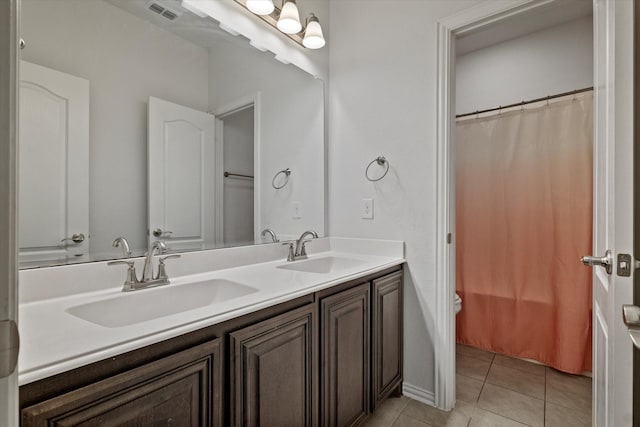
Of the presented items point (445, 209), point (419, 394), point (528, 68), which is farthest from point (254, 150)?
point (528, 68)

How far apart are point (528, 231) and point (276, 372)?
2151mm

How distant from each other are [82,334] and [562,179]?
2688mm

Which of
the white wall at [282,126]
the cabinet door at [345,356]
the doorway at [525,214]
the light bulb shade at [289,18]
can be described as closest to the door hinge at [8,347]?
the cabinet door at [345,356]

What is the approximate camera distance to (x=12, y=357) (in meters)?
0.35

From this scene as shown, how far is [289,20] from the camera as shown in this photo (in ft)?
5.59

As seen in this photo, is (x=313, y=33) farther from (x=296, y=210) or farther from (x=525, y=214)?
(x=525, y=214)

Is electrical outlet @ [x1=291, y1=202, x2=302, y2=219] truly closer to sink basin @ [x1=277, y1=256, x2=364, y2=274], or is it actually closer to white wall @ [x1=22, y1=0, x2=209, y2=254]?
sink basin @ [x1=277, y1=256, x2=364, y2=274]

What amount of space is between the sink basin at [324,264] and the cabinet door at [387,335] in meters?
0.21

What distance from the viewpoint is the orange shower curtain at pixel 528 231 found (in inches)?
83.1

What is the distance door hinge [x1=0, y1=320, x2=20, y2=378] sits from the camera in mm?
338

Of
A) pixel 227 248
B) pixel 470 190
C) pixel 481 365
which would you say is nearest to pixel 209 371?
pixel 227 248

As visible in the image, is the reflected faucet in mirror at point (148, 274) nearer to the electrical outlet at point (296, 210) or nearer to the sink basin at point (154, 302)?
the sink basin at point (154, 302)

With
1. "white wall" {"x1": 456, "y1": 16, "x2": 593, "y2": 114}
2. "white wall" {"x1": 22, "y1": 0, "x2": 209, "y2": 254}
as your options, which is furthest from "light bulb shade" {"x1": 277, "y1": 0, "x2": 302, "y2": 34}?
"white wall" {"x1": 456, "y1": 16, "x2": 593, "y2": 114}

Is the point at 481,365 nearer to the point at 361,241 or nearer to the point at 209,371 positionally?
A: the point at 361,241
